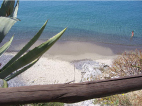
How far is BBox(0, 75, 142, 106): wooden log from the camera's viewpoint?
0.88m

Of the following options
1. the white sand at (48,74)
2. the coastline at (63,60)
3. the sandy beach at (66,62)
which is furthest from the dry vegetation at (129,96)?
the white sand at (48,74)

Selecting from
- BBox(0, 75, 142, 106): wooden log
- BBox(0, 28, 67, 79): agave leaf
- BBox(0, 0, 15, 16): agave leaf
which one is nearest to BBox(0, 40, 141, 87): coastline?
BBox(0, 0, 15, 16): agave leaf

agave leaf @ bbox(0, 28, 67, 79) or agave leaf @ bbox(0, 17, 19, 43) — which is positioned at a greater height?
agave leaf @ bbox(0, 17, 19, 43)

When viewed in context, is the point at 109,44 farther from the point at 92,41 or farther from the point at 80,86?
the point at 80,86

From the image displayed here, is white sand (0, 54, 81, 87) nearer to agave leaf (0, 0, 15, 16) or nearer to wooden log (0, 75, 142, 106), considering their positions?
agave leaf (0, 0, 15, 16)

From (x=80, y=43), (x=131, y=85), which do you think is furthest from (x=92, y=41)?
(x=131, y=85)

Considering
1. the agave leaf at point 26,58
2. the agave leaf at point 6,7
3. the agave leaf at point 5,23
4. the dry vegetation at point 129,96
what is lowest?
the dry vegetation at point 129,96

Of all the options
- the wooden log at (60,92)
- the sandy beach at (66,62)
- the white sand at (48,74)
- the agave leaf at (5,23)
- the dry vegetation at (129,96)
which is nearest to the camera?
the wooden log at (60,92)

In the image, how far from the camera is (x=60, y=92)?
3.02 ft

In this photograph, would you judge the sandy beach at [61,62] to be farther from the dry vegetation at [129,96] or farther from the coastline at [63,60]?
the dry vegetation at [129,96]

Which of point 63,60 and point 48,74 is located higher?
point 63,60

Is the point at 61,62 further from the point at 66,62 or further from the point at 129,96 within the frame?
the point at 129,96

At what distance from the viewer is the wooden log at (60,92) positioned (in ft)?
2.90

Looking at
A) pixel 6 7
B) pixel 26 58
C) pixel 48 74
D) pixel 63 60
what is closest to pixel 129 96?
pixel 26 58
